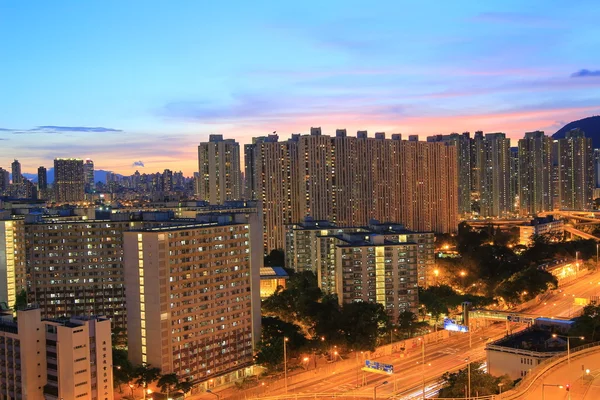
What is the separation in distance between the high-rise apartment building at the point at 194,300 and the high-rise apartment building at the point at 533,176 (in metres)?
70.8

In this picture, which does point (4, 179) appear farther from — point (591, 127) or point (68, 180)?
point (591, 127)

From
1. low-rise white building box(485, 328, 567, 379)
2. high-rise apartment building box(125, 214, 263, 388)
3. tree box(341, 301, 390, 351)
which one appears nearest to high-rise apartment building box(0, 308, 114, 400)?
high-rise apartment building box(125, 214, 263, 388)

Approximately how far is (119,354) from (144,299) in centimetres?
226

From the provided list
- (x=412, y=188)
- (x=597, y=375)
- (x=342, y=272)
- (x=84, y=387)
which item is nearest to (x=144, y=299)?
(x=84, y=387)

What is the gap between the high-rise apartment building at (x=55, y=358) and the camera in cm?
1986

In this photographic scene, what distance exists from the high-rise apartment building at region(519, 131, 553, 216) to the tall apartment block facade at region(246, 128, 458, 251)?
2290cm

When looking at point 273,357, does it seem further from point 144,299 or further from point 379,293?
point 379,293

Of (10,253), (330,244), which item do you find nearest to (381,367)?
(330,244)

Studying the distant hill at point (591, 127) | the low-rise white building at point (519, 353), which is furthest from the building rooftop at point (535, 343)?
the distant hill at point (591, 127)

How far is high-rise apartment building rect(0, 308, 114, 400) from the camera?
19859 millimetres

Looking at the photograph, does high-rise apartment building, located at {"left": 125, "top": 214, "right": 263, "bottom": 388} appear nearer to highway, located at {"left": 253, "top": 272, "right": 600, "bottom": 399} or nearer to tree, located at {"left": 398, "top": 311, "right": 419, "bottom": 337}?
highway, located at {"left": 253, "top": 272, "right": 600, "bottom": 399}

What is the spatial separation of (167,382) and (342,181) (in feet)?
138

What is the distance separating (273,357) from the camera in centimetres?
2580

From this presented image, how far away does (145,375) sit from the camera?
22875 millimetres
